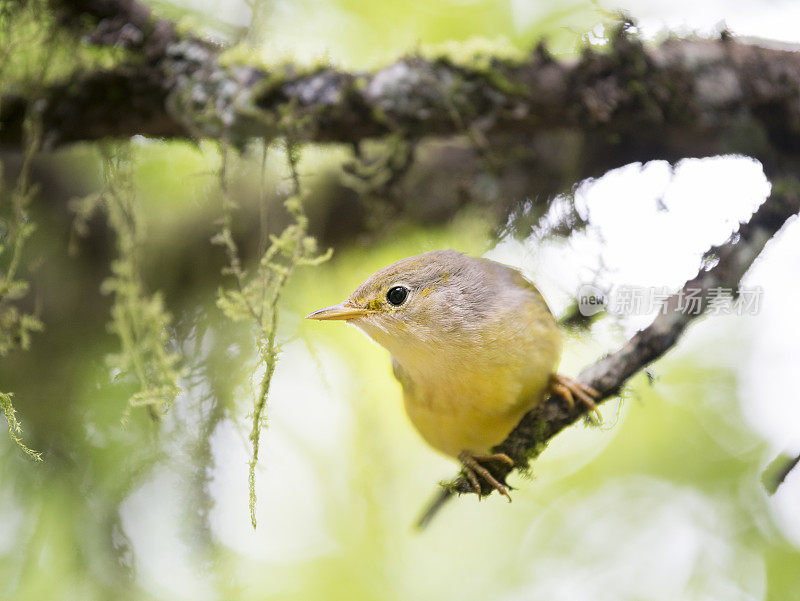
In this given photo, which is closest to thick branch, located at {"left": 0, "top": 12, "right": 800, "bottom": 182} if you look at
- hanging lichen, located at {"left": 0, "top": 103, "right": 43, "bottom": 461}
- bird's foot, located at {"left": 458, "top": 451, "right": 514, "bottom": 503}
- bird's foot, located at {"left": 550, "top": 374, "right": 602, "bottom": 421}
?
hanging lichen, located at {"left": 0, "top": 103, "right": 43, "bottom": 461}

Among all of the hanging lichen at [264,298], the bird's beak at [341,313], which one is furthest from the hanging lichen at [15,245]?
the bird's beak at [341,313]

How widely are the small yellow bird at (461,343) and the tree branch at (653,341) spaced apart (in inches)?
7.3

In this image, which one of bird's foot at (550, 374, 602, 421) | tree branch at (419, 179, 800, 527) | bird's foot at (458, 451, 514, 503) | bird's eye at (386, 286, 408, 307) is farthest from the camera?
bird's eye at (386, 286, 408, 307)

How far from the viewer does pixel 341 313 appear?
1.90 m

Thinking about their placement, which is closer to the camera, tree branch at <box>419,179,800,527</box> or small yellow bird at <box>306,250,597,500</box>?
tree branch at <box>419,179,800,527</box>

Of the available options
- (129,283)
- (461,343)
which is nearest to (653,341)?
(461,343)

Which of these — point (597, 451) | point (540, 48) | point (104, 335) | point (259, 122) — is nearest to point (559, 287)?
point (540, 48)

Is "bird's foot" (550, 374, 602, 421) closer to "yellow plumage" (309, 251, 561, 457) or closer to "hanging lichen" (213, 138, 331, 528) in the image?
"yellow plumage" (309, 251, 561, 457)

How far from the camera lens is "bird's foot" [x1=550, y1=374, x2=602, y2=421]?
5.00 feet

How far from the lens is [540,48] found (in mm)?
2250

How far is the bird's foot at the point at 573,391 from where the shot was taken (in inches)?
60.0

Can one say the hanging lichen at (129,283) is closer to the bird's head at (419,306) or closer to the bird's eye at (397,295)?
the bird's head at (419,306)

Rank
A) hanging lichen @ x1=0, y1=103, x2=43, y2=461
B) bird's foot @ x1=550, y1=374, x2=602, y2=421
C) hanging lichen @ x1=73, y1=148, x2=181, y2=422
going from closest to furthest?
bird's foot @ x1=550, y1=374, x2=602, y2=421 < hanging lichen @ x1=0, y1=103, x2=43, y2=461 < hanging lichen @ x1=73, y1=148, x2=181, y2=422

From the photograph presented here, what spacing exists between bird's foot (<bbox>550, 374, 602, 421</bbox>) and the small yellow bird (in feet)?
0.04
